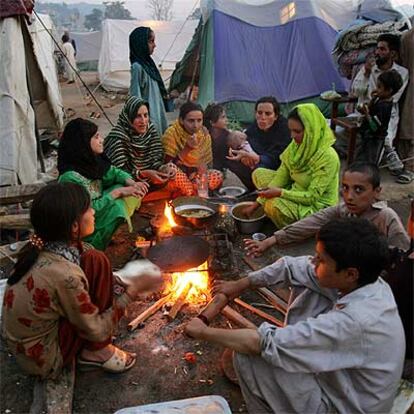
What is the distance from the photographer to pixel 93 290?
6.98 feet

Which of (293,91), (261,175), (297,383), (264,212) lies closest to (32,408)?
(297,383)

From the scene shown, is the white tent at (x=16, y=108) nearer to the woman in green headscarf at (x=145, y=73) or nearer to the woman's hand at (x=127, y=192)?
the woman in green headscarf at (x=145, y=73)

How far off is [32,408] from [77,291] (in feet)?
2.48

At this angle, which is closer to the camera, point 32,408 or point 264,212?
point 32,408

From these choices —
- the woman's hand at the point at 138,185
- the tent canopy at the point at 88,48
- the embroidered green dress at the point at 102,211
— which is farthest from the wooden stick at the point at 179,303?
the tent canopy at the point at 88,48

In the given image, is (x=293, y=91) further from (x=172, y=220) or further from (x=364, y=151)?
(x=172, y=220)

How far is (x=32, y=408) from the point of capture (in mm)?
2133

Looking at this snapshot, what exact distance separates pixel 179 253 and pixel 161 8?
3094 cm

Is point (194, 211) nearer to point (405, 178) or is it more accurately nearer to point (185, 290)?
point (185, 290)

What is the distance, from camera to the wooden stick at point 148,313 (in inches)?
106

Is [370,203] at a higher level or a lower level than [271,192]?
higher

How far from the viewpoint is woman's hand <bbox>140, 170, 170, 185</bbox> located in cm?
419

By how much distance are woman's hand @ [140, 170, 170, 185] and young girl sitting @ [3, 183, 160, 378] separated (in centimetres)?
204

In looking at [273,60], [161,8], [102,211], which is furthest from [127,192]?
[161,8]
